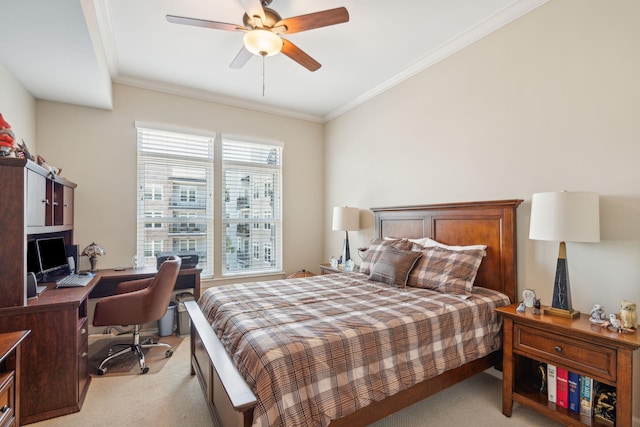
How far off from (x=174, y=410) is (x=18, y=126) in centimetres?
289

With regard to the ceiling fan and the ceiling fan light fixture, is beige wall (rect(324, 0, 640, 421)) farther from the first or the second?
the ceiling fan light fixture

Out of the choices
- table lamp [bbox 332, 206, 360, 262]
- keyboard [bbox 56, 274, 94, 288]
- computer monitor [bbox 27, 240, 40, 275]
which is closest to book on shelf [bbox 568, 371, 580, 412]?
table lamp [bbox 332, 206, 360, 262]

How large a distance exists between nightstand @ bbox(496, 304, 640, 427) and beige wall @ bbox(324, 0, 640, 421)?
0.29m

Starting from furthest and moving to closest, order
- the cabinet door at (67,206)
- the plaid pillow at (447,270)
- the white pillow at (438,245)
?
the cabinet door at (67,206), the white pillow at (438,245), the plaid pillow at (447,270)

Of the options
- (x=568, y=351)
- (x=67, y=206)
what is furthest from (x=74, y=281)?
(x=568, y=351)

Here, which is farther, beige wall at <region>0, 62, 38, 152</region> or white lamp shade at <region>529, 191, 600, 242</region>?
beige wall at <region>0, 62, 38, 152</region>

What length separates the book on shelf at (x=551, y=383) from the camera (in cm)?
191

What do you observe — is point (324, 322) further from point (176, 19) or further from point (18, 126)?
point (18, 126)

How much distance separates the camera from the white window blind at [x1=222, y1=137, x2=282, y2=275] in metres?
4.17

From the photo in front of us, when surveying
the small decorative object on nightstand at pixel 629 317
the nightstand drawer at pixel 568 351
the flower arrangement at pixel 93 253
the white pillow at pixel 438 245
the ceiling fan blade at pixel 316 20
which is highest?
the ceiling fan blade at pixel 316 20

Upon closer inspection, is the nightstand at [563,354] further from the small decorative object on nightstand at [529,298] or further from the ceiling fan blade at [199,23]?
the ceiling fan blade at [199,23]

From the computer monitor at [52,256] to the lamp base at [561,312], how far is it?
393 centimetres

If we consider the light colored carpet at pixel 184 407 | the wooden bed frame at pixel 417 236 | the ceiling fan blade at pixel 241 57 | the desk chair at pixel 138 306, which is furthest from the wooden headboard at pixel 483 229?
the desk chair at pixel 138 306

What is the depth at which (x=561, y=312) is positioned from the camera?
190 cm
